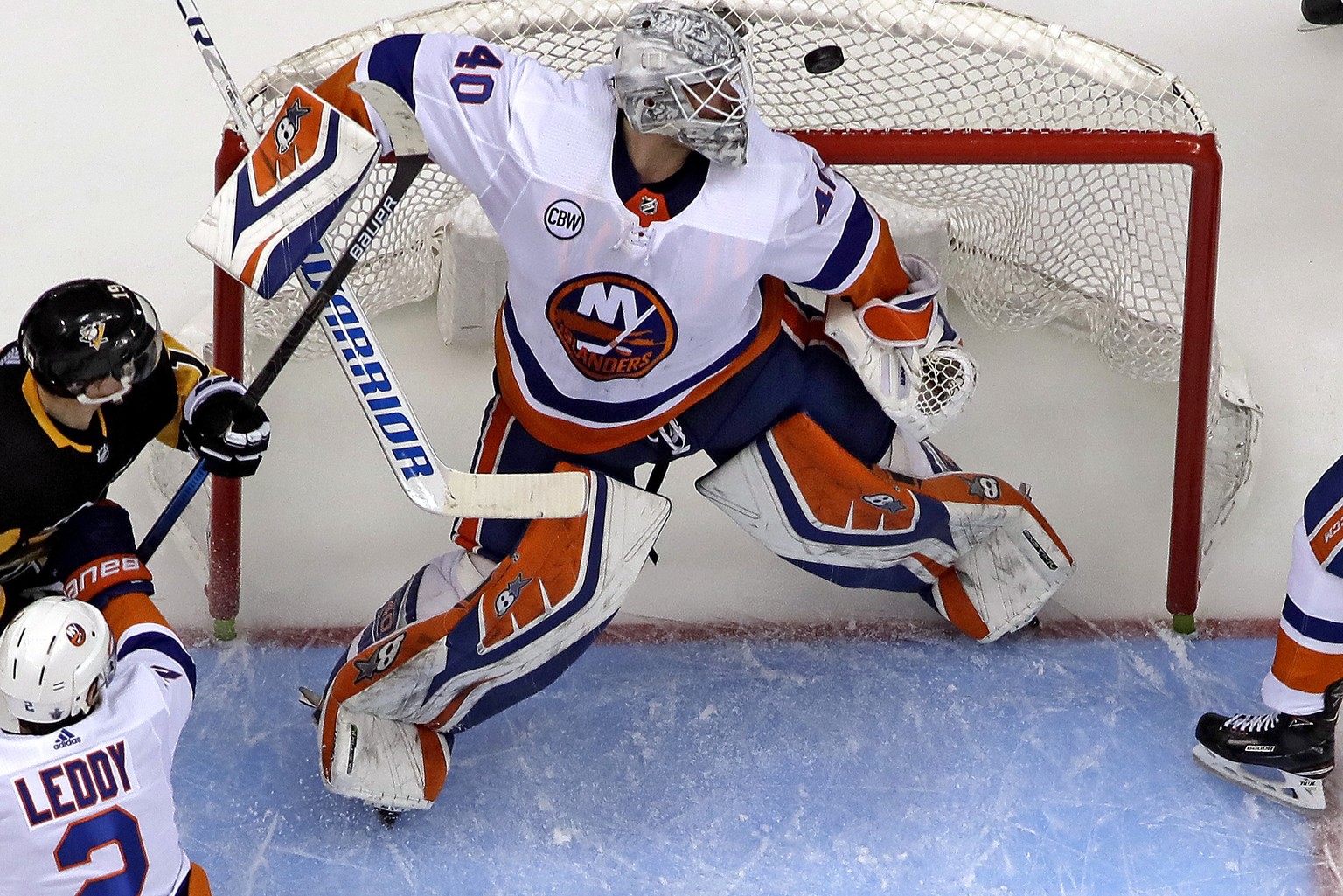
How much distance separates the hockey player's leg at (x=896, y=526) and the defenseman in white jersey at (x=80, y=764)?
0.89 meters

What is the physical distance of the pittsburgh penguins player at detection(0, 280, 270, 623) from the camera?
5.82 feet

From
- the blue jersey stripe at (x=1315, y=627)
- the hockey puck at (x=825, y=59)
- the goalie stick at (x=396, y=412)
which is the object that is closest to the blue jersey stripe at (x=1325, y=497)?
the blue jersey stripe at (x=1315, y=627)

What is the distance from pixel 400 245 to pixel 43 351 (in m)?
0.91

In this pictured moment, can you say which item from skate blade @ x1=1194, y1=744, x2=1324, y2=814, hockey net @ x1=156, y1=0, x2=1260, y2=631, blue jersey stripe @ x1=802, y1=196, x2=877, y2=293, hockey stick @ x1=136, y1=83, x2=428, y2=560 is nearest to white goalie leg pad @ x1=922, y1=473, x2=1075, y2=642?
hockey net @ x1=156, y1=0, x2=1260, y2=631

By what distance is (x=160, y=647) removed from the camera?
1877 mm

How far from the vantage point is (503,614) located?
2.10 m

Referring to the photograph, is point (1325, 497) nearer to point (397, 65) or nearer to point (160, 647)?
point (397, 65)

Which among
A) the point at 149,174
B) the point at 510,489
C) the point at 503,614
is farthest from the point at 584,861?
the point at 149,174

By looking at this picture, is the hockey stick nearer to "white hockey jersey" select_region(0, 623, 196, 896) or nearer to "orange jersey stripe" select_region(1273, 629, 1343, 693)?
"white hockey jersey" select_region(0, 623, 196, 896)

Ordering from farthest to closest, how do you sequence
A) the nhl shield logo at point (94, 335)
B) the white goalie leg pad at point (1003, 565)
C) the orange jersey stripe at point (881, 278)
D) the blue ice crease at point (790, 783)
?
1. the white goalie leg pad at point (1003, 565)
2. the blue ice crease at point (790, 783)
3. the orange jersey stripe at point (881, 278)
4. the nhl shield logo at point (94, 335)

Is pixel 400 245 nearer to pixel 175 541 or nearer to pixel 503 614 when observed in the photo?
pixel 175 541

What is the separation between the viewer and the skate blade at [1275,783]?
2.28 m

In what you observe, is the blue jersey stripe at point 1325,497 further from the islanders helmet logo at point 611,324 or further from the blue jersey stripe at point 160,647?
the blue jersey stripe at point 160,647

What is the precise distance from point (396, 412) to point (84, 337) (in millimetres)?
408
